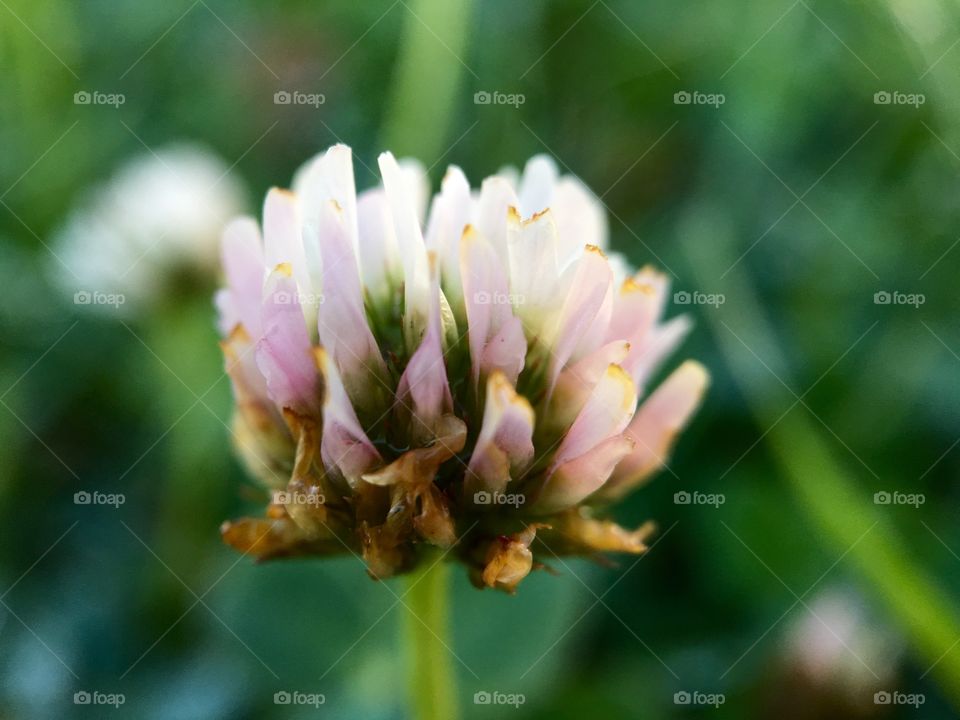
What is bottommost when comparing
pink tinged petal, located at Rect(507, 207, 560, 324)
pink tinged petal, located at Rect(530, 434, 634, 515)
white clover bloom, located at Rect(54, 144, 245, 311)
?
pink tinged petal, located at Rect(530, 434, 634, 515)

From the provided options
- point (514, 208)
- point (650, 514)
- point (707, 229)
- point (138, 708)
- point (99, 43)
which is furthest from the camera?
point (99, 43)

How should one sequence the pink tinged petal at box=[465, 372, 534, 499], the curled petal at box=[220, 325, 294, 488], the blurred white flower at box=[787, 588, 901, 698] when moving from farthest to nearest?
the blurred white flower at box=[787, 588, 901, 698], the curled petal at box=[220, 325, 294, 488], the pink tinged petal at box=[465, 372, 534, 499]

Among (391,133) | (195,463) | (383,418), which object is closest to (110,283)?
(195,463)

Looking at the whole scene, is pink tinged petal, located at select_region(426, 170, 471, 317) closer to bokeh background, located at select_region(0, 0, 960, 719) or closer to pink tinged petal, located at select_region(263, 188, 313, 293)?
pink tinged petal, located at select_region(263, 188, 313, 293)

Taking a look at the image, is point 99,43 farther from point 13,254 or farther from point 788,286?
point 788,286

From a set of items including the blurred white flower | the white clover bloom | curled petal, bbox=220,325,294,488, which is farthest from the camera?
the white clover bloom

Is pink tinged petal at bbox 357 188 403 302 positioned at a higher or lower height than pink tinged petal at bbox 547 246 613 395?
higher

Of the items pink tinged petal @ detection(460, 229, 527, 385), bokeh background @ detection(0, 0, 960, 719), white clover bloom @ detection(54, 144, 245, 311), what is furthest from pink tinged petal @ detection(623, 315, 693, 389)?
white clover bloom @ detection(54, 144, 245, 311)

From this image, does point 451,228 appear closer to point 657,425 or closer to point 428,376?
point 428,376
